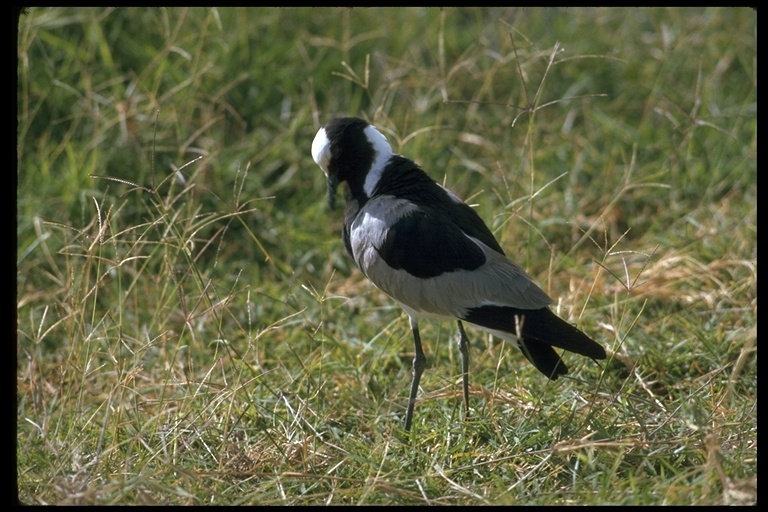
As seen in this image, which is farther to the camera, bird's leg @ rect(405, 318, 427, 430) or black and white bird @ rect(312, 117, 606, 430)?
bird's leg @ rect(405, 318, 427, 430)

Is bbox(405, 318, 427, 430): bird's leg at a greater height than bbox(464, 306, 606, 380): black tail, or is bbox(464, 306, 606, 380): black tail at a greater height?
bbox(464, 306, 606, 380): black tail

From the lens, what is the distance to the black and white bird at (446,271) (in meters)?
3.31

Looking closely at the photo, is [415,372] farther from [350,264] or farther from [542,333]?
[350,264]

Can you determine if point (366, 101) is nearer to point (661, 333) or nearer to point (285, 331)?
point (285, 331)

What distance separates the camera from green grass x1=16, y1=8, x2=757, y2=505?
10.2ft

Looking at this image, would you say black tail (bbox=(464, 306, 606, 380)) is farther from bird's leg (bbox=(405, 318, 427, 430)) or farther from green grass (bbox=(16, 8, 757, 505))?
bird's leg (bbox=(405, 318, 427, 430))

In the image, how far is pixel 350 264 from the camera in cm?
475

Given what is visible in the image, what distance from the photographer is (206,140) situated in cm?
517

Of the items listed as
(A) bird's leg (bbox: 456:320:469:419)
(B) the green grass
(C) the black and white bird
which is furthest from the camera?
(A) bird's leg (bbox: 456:320:469:419)

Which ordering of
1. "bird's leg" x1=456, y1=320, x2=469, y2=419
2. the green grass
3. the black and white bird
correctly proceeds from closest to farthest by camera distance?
the green grass, the black and white bird, "bird's leg" x1=456, y1=320, x2=469, y2=419

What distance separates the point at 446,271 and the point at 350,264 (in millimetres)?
1367

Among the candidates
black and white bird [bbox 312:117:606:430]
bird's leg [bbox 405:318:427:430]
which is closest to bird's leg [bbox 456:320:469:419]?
black and white bird [bbox 312:117:606:430]

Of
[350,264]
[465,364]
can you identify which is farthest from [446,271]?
[350,264]

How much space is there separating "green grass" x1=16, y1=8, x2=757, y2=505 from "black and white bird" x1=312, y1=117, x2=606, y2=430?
178mm
